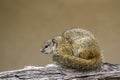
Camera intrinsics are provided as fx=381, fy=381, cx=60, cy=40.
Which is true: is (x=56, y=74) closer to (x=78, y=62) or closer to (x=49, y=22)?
(x=78, y=62)

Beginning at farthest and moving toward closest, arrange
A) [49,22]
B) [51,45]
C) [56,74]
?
1. [49,22]
2. [51,45]
3. [56,74]

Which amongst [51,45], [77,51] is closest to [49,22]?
[51,45]

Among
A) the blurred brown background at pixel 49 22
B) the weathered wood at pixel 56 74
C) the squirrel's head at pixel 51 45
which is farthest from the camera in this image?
the blurred brown background at pixel 49 22

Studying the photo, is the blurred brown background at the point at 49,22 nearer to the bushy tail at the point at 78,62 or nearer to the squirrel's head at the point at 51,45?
the squirrel's head at the point at 51,45

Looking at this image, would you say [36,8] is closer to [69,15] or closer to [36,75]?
[69,15]

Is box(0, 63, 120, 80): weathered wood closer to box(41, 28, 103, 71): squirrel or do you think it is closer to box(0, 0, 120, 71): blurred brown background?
box(41, 28, 103, 71): squirrel

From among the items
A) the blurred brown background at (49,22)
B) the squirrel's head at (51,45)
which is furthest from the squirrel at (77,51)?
the blurred brown background at (49,22)

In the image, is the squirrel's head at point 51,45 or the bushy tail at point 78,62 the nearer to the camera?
the bushy tail at point 78,62

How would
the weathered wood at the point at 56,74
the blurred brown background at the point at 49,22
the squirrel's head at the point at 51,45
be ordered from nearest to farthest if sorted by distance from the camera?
1. the weathered wood at the point at 56,74
2. the squirrel's head at the point at 51,45
3. the blurred brown background at the point at 49,22
